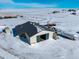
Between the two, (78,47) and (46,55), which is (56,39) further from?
(46,55)

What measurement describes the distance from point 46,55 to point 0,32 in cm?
1329

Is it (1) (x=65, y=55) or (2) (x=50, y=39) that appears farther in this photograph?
(2) (x=50, y=39)

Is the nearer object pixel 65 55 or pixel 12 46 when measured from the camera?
pixel 65 55

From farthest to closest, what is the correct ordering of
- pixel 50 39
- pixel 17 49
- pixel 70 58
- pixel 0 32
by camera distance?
pixel 0 32, pixel 50 39, pixel 17 49, pixel 70 58

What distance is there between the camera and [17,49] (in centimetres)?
1978

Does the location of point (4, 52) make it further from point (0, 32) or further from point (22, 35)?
point (0, 32)

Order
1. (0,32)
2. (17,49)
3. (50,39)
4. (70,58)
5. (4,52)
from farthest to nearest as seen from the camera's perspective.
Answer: (0,32)
(50,39)
(17,49)
(4,52)
(70,58)

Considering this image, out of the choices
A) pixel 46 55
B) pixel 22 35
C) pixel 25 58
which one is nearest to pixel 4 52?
pixel 25 58

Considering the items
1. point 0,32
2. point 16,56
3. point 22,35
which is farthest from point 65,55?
point 0,32

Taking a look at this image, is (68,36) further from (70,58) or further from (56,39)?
(70,58)

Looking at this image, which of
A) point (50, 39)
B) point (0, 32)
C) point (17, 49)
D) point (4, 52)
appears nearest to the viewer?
point (4, 52)

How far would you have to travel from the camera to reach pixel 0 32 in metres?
28.3

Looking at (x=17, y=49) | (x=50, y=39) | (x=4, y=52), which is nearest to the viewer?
(x=4, y=52)

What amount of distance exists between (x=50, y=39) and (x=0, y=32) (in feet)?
32.2
